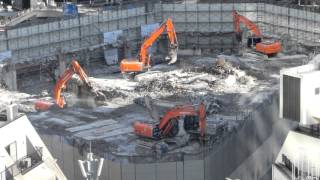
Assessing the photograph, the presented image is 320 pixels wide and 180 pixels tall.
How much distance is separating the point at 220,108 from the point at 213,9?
20.3 m

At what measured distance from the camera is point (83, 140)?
131 ft

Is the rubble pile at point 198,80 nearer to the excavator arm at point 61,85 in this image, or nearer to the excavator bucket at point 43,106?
the excavator arm at point 61,85

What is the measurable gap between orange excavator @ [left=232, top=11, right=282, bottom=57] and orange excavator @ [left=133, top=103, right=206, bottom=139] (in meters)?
18.7

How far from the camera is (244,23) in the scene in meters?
62.4

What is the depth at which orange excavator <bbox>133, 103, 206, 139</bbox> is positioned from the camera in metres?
40.2

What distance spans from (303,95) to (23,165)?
10893 mm

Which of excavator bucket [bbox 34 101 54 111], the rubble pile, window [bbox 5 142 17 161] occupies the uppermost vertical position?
window [bbox 5 142 17 161]

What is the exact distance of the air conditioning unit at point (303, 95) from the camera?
29406mm

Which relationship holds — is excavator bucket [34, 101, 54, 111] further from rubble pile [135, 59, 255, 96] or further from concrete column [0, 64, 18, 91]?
concrete column [0, 64, 18, 91]

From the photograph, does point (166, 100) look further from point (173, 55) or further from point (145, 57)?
point (173, 55)

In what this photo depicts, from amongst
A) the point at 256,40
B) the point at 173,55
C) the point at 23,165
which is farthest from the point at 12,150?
the point at 256,40

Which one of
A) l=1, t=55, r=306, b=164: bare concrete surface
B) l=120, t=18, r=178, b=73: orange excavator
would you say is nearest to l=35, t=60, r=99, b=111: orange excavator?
l=1, t=55, r=306, b=164: bare concrete surface

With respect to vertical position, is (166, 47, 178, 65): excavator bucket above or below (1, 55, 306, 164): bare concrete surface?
above

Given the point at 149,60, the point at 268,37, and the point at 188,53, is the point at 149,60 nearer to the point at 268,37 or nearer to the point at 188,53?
the point at 188,53
